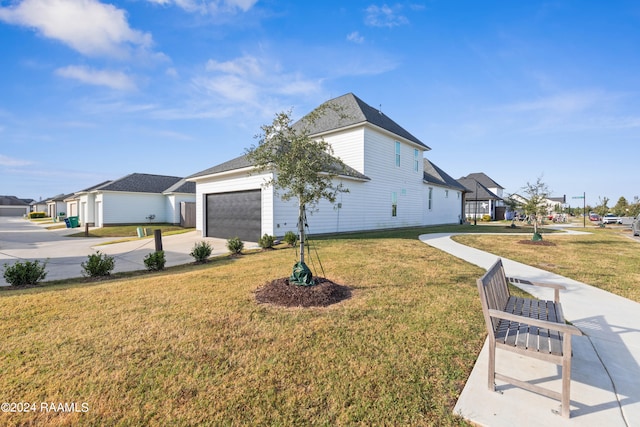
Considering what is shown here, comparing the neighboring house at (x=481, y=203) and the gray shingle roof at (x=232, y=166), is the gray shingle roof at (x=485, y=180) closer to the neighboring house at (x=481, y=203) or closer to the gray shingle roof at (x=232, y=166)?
the neighboring house at (x=481, y=203)

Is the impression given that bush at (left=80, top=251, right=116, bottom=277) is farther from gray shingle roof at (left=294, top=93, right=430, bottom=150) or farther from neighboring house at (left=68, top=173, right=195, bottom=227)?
neighboring house at (left=68, top=173, right=195, bottom=227)

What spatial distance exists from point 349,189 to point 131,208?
22.8m

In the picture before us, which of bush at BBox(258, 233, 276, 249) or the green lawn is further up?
bush at BBox(258, 233, 276, 249)

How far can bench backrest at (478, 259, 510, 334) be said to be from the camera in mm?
2794

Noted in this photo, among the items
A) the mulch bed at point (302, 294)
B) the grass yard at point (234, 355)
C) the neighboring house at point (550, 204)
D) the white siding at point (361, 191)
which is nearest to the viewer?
the grass yard at point (234, 355)

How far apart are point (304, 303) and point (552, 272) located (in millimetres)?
7193

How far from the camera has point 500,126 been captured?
17531 mm

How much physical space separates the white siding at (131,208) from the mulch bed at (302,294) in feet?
88.9

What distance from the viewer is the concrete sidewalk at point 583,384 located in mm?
2340

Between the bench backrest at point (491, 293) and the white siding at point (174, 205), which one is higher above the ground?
the white siding at point (174, 205)

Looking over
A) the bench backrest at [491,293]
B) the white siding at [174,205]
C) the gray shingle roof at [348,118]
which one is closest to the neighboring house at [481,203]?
the gray shingle roof at [348,118]

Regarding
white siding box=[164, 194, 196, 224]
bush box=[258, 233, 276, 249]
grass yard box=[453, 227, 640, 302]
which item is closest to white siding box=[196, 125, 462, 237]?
bush box=[258, 233, 276, 249]

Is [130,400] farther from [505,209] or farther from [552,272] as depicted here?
[505,209]

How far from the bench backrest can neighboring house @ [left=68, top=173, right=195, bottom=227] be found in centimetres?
2801
